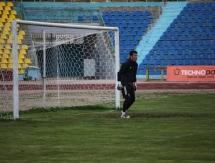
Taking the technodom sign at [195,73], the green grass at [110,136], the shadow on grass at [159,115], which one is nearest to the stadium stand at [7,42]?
the green grass at [110,136]

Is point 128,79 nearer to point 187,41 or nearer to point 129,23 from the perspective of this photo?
point 187,41

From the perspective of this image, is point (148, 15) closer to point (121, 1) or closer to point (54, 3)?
point (121, 1)

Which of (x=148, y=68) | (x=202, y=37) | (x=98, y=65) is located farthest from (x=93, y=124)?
(x=202, y=37)

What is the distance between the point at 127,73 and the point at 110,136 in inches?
223

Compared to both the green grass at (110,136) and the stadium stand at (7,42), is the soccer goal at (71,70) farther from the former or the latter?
the green grass at (110,136)

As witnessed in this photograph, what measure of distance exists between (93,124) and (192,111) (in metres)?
5.58

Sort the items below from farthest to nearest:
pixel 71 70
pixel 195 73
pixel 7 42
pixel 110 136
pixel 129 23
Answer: pixel 129 23, pixel 195 73, pixel 71 70, pixel 7 42, pixel 110 136

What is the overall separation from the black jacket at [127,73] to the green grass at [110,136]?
1120 mm

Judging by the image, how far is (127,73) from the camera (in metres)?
19.6

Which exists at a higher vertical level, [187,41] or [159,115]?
[187,41]

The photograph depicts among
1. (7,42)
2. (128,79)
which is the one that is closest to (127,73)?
(128,79)

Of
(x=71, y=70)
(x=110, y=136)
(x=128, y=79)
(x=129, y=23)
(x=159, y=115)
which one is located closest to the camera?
(x=110, y=136)

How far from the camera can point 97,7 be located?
180 ft

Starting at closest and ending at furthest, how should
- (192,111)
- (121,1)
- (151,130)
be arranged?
(151,130)
(192,111)
(121,1)
